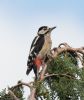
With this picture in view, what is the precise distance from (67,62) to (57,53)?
9.4 inches

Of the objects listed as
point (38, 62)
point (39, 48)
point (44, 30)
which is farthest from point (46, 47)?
point (38, 62)

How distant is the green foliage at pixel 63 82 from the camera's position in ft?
17.4

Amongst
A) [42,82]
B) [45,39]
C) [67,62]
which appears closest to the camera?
[42,82]

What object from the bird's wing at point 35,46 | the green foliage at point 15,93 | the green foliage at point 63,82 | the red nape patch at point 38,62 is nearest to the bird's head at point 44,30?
the bird's wing at point 35,46

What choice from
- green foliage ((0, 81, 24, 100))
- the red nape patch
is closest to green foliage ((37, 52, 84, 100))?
green foliage ((0, 81, 24, 100))

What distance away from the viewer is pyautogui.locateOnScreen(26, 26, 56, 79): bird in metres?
6.88

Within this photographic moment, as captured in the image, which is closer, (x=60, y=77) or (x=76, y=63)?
(x=60, y=77)

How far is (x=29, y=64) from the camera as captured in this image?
6.85 m

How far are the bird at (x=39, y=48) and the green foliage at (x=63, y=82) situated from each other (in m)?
0.62

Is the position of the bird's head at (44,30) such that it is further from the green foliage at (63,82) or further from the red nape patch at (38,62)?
the green foliage at (63,82)

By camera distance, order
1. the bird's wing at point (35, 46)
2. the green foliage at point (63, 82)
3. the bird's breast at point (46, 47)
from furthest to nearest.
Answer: the bird's breast at point (46, 47), the bird's wing at point (35, 46), the green foliage at point (63, 82)

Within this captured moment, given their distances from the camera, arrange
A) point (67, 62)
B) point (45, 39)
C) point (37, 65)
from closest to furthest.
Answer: point (67, 62)
point (37, 65)
point (45, 39)

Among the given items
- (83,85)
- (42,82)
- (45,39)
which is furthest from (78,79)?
(45,39)

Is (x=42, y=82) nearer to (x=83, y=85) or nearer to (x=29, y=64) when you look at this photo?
(x=83, y=85)
